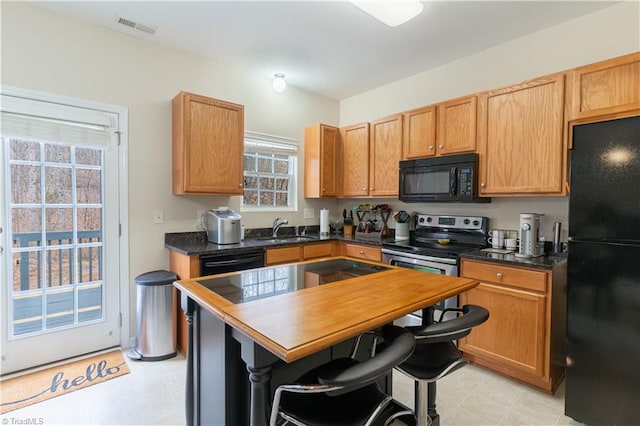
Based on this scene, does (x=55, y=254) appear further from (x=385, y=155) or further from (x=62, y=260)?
(x=385, y=155)

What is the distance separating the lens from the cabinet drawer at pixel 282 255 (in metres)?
3.12

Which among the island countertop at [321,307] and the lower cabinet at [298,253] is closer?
the island countertop at [321,307]

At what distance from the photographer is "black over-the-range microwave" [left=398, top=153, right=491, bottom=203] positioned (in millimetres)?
2881

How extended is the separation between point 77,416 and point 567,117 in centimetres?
387

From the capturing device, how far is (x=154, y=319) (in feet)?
8.83

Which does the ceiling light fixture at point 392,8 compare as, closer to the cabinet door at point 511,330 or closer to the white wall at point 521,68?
the white wall at point 521,68

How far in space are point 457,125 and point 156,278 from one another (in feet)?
9.91

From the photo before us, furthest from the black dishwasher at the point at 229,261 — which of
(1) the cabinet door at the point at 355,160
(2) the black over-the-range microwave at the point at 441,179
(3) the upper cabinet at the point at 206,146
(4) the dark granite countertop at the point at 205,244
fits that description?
(2) the black over-the-range microwave at the point at 441,179

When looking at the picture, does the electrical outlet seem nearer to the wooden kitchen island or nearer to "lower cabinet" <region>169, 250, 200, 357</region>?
"lower cabinet" <region>169, 250, 200, 357</region>

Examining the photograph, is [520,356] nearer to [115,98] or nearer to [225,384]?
[225,384]

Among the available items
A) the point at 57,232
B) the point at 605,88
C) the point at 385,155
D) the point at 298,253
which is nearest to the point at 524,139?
the point at 605,88

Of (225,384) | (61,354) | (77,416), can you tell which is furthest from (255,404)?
(61,354)

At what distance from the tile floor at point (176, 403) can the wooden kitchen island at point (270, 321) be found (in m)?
0.63

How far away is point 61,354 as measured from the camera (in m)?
2.64
